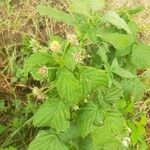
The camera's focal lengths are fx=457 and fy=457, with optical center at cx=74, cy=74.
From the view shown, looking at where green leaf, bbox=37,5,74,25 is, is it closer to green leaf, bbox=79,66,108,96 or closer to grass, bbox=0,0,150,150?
green leaf, bbox=79,66,108,96

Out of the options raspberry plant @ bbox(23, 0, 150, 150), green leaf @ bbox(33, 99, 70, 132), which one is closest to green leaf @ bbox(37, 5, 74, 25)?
raspberry plant @ bbox(23, 0, 150, 150)

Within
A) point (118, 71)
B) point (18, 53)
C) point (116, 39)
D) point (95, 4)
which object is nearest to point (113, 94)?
point (118, 71)

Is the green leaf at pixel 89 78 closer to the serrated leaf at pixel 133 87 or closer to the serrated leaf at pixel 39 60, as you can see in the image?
the serrated leaf at pixel 39 60

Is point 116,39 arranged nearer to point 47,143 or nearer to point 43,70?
point 43,70

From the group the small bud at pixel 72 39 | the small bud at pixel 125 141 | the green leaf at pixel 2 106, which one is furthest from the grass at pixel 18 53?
the small bud at pixel 72 39

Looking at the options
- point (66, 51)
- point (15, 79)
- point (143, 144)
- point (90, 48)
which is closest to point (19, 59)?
point (15, 79)

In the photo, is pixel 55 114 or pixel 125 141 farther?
pixel 125 141
